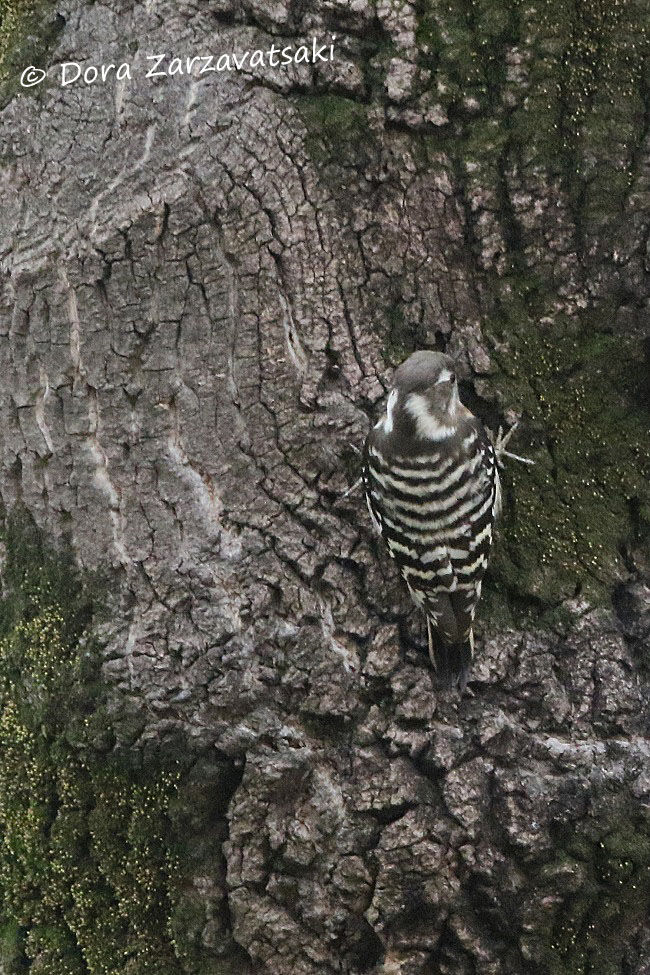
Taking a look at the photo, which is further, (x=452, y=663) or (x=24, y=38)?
(x=24, y=38)

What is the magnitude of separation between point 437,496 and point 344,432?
0.35m

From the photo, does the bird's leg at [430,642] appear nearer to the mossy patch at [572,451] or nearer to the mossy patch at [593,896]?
the mossy patch at [572,451]

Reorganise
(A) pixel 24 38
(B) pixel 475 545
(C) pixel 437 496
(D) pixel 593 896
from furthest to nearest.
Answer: (A) pixel 24 38 < (C) pixel 437 496 < (B) pixel 475 545 < (D) pixel 593 896

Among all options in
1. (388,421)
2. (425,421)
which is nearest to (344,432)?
(388,421)

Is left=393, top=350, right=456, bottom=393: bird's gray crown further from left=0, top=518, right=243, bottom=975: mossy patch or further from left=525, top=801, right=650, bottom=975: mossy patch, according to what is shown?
left=525, top=801, right=650, bottom=975: mossy patch

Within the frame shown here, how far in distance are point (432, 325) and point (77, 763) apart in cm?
173

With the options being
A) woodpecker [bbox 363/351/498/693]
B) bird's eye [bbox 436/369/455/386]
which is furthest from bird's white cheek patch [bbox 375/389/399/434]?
bird's eye [bbox 436/369/455/386]

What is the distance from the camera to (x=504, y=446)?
3.25m

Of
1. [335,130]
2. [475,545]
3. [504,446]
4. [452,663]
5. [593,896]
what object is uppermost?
[335,130]

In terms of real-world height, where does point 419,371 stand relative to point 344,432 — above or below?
above

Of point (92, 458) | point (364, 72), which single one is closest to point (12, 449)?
point (92, 458)

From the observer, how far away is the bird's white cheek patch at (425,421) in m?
3.05

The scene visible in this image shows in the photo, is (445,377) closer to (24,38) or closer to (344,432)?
(344,432)

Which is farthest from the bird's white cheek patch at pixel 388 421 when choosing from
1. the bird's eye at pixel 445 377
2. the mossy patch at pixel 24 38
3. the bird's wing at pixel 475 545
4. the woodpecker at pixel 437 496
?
the mossy patch at pixel 24 38
